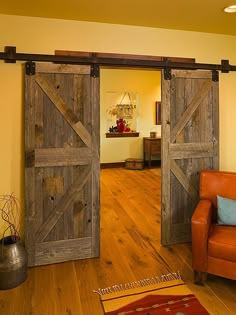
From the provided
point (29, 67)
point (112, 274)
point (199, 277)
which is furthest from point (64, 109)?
point (199, 277)

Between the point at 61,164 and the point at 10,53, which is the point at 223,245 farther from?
the point at 10,53

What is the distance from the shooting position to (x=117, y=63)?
9.44 feet

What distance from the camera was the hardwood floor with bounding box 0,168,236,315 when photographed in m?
2.09

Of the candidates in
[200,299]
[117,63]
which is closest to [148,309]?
[200,299]

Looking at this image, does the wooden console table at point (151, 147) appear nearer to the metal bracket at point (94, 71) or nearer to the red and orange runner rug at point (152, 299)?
the metal bracket at point (94, 71)

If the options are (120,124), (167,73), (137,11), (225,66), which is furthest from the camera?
(120,124)

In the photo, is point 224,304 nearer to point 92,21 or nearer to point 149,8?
point 149,8

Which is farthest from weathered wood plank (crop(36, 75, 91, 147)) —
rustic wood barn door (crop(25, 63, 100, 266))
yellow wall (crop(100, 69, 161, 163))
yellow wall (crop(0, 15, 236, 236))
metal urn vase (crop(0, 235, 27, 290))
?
yellow wall (crop(100, 69, 161, 163))

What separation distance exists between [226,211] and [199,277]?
63cm

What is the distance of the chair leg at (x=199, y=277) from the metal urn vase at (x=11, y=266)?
152 cm

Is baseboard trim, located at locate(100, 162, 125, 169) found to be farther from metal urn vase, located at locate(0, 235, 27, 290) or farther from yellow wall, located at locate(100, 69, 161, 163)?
metal urn vase, located at locate(0, 235, 27, 290)

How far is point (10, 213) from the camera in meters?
2.73

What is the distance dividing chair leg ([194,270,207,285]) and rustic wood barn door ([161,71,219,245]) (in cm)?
76

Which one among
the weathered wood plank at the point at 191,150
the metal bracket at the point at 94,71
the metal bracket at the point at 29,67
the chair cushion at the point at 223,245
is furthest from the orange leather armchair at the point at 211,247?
the metal bracket at the point at 29,67
